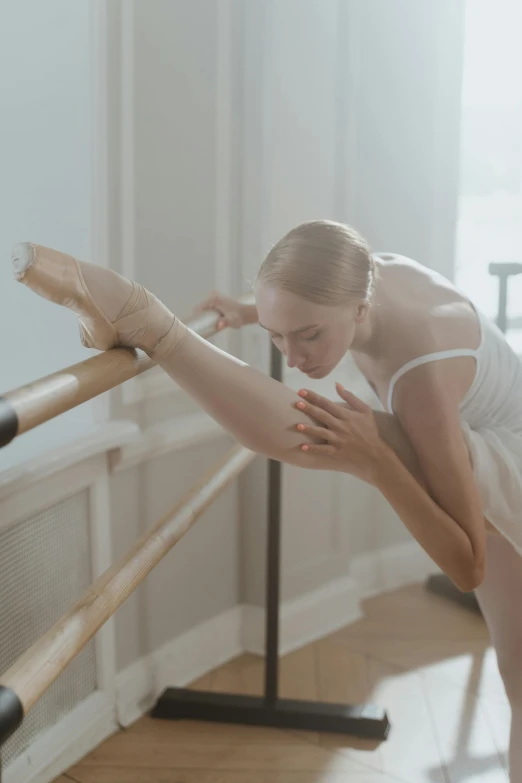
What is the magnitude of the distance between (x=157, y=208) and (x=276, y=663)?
4.00 feet

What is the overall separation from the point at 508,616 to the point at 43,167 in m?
1.40

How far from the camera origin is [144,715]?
236cm

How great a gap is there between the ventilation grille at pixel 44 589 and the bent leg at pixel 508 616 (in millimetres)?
914

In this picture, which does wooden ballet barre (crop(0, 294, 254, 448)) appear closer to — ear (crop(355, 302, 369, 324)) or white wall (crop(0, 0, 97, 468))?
ear (crop(355, 302, 369, 324))

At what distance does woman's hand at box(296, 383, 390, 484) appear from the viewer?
1.44 metres

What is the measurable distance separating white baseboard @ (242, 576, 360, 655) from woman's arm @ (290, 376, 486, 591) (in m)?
1.34

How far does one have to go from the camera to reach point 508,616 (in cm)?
174

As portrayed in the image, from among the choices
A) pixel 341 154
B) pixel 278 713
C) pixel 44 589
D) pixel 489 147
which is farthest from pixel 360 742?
pixel 489 147

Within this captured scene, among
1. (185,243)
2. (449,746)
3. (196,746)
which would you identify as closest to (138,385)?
(185,243)

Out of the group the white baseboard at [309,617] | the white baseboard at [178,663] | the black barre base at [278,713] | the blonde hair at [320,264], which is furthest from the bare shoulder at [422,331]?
the white baseboard at [309,617]

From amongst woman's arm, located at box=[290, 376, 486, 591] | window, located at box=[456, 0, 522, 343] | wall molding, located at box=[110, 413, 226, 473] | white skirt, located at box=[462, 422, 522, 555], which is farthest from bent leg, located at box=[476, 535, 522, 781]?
window, located at box=[456, 0, 522, 343]

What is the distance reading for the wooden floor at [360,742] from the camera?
211 cm

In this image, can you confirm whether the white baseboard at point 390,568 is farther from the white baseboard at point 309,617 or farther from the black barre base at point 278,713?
the black barre base at point 278,713

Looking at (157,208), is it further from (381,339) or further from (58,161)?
(381,339)
